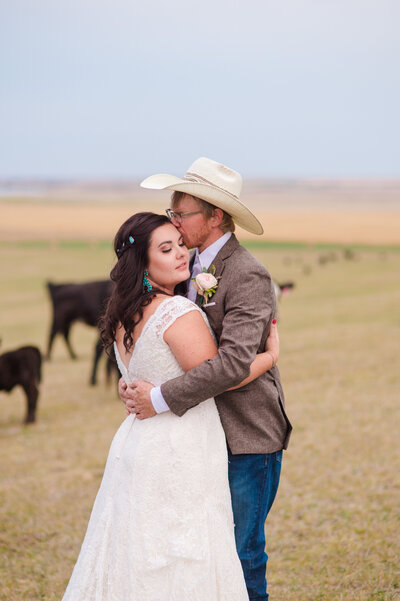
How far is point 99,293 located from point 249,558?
9782 mm

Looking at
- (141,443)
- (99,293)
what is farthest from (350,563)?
(99,293)

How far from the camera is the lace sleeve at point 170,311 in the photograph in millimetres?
2986

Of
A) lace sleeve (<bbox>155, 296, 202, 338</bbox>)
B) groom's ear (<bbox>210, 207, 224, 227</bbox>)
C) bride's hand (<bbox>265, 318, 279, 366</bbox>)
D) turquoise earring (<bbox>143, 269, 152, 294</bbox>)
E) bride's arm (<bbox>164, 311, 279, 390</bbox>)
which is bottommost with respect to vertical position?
bride's hand (<bbox>265, 318, 279, 366</bbox>)

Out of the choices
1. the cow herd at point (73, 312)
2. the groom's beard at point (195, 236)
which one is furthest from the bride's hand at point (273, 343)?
the cow herd at point (73, 312)

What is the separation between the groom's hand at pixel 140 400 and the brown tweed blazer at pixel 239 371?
0.10 meters

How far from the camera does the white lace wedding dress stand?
3.00m

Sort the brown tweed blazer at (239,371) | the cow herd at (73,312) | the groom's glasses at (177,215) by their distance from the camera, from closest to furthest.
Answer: the brown tweed blazer at (239,371) → the groom's glasses at (177,215) → the cow herd at (73,312)

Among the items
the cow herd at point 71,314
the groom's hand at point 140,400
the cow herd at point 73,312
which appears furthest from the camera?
the cow herd at point 73,312

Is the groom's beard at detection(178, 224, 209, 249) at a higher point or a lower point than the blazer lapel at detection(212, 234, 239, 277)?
higher

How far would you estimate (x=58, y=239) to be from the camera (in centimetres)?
4503

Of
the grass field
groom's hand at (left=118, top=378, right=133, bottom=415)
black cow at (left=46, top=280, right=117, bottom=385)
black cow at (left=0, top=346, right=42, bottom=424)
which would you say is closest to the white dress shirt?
groom's hand at (left=118, top=378, right=133, bottom=415)

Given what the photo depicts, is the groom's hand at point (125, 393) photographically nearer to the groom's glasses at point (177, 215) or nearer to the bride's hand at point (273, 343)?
the bride's hand at point (273, 343)

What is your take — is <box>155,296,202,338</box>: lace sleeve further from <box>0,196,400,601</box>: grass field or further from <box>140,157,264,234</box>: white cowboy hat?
<box>0,196,400,601</box>: grass field

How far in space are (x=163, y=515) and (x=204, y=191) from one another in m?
1.43
